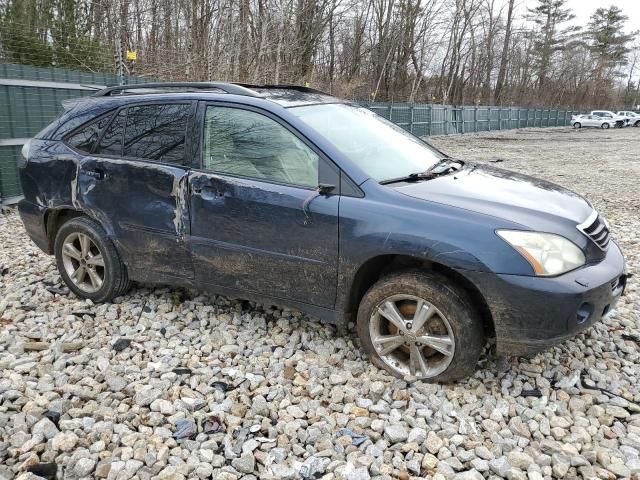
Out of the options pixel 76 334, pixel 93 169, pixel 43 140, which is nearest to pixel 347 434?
pixel 76 334

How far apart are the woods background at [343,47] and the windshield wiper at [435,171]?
25.2ft

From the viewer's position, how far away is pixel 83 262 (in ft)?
13.7

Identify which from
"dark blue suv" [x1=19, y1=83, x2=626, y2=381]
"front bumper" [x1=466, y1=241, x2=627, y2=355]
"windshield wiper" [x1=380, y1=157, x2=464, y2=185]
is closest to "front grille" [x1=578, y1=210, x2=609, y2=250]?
"dark blue suv" [x1=19, y1=83, x2=626, y2=381]

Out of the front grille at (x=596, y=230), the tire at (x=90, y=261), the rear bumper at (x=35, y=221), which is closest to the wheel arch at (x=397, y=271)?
the front grille at (x=596, y=230)

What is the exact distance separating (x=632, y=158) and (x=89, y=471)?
19273mm

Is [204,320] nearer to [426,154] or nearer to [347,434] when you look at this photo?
[347,434]

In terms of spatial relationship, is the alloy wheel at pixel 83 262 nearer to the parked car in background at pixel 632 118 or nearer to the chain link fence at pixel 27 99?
the chain link fence at pixel 27 99

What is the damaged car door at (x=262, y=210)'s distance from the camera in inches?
124

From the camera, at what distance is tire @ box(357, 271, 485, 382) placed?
2.89m

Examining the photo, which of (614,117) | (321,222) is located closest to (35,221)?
(321,222)

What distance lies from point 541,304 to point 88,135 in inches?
136

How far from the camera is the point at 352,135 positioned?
3.57 meters

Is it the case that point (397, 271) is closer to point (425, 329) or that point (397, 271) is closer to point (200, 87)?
point (425, 329)

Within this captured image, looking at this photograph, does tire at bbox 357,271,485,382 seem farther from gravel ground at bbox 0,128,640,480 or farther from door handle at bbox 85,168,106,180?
door handle at bbox 85,168,106,180
